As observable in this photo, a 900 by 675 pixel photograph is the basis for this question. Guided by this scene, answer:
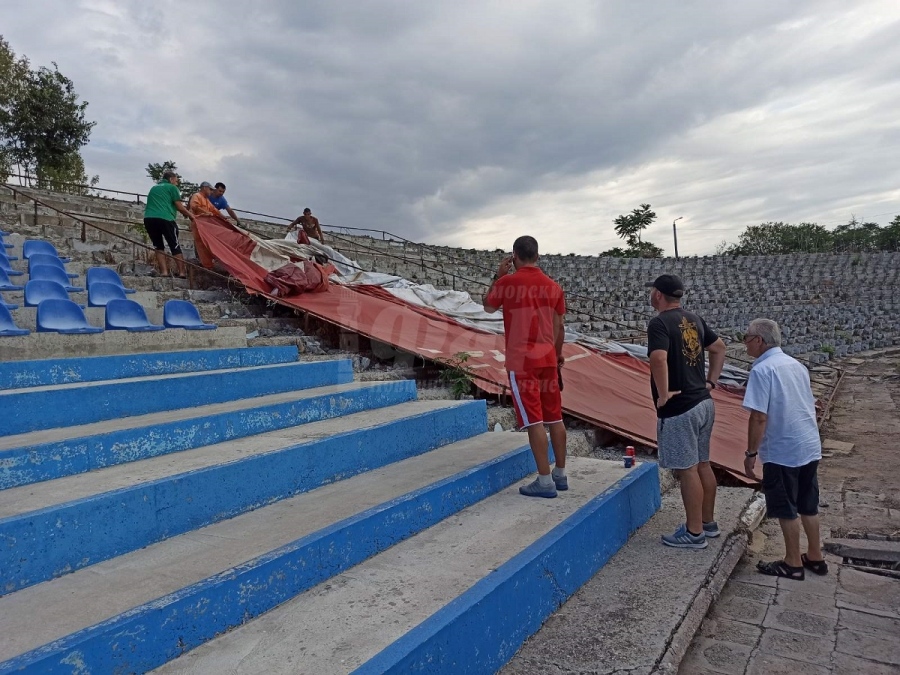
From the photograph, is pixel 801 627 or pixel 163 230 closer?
pixel 801 627

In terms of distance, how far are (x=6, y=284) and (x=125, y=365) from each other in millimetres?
2338

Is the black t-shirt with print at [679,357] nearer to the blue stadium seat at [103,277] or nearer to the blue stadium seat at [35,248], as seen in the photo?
the blue stadium seat at [103,277]

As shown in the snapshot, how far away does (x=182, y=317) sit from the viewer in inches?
218

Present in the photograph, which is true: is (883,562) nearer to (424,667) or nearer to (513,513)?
(513,513)

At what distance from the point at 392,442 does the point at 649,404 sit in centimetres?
341

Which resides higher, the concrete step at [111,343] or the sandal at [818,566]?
the concrete step at [111,343]

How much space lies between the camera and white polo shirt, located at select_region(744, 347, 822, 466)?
309 cm

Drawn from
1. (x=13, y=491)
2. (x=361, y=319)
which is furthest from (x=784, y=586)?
(x=361, y=319)

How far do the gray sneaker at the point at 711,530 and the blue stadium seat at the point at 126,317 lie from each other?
448 cm

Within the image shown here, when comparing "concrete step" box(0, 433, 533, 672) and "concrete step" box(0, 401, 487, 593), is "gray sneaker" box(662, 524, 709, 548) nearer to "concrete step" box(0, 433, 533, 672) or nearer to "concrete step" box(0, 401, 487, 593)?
"concrete step" box(0, 433, 533, 672)

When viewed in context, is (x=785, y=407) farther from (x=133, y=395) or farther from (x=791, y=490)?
(x=133, y=395)

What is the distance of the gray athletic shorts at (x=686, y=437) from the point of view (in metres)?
3.09

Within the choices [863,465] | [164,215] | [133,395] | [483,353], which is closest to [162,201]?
[164,215]

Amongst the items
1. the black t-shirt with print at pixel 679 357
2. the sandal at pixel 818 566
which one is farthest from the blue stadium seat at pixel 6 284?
the sandal at pixel 818 566
